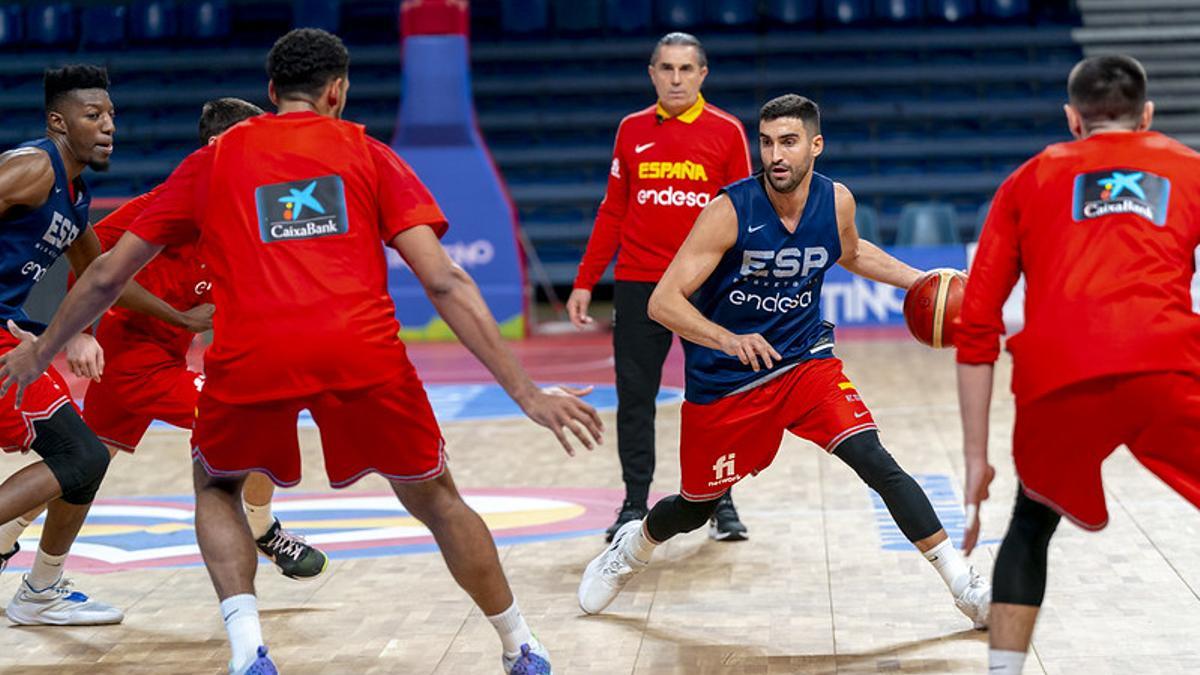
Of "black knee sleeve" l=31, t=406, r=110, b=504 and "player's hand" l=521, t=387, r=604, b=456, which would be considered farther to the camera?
"black knee sleeve" l=31, t=406, r=110, b=504

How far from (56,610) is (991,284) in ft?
10.6

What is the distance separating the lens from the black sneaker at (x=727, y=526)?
6305mm

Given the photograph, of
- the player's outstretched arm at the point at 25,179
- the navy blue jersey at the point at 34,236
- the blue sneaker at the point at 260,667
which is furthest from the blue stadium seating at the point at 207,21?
the blue sneaker at the point at 260,667

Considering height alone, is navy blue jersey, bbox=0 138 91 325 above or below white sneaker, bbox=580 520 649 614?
above

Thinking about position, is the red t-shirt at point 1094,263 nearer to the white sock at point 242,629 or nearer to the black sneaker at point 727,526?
the white sock at point 242,629

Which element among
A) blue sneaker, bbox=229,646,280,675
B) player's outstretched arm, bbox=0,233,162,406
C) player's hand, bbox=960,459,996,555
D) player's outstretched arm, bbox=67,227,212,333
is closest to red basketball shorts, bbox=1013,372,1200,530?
player's hand, bbox=960,459,996,555

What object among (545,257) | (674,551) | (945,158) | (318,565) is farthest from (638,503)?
(945,158)

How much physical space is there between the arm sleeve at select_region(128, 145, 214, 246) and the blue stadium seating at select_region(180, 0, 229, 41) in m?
14.4

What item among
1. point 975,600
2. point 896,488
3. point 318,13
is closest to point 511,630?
point 896,488

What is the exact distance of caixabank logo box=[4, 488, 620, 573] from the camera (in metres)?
6.19

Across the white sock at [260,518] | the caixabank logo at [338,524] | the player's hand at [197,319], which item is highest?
the player's hand at [197,319]

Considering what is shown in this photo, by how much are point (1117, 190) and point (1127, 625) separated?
1.84 m

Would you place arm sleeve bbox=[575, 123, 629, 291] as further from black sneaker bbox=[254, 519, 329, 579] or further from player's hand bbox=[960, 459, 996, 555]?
player's hand bbox=[960, 459, 996, 555]

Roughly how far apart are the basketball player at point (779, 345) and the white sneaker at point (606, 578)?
204 millimetres
